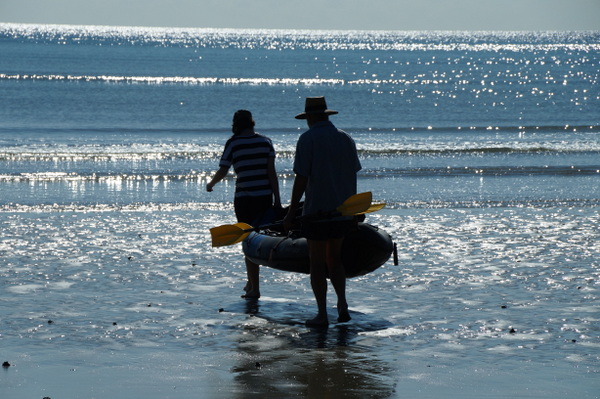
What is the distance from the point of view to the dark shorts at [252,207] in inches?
328

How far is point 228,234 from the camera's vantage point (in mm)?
8125

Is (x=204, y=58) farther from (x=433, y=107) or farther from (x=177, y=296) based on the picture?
(x=177, y=296)

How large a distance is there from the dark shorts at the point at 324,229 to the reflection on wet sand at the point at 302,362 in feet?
2.25

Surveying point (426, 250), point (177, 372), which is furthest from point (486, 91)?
point (177, 372)

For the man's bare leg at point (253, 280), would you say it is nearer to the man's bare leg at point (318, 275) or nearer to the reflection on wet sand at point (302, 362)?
the reflection on wet sand at point (302, 362)

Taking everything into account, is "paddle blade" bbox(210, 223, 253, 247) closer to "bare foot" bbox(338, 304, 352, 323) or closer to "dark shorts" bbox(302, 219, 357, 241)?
"dark shorts" bbox(302, 219, 357, 241)

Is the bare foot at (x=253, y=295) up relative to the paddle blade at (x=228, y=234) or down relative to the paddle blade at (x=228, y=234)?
down

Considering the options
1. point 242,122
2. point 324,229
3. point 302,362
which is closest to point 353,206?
point 324,229

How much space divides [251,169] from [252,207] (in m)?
0.34

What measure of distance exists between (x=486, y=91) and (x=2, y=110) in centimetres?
3483

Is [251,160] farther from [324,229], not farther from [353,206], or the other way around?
[353,206]

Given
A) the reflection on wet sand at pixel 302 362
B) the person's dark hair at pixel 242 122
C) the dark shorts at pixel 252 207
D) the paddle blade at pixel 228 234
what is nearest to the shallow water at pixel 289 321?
the reflection on wet sand at pixel 302 362

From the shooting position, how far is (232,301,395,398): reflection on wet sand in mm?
5652

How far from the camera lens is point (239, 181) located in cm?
833
